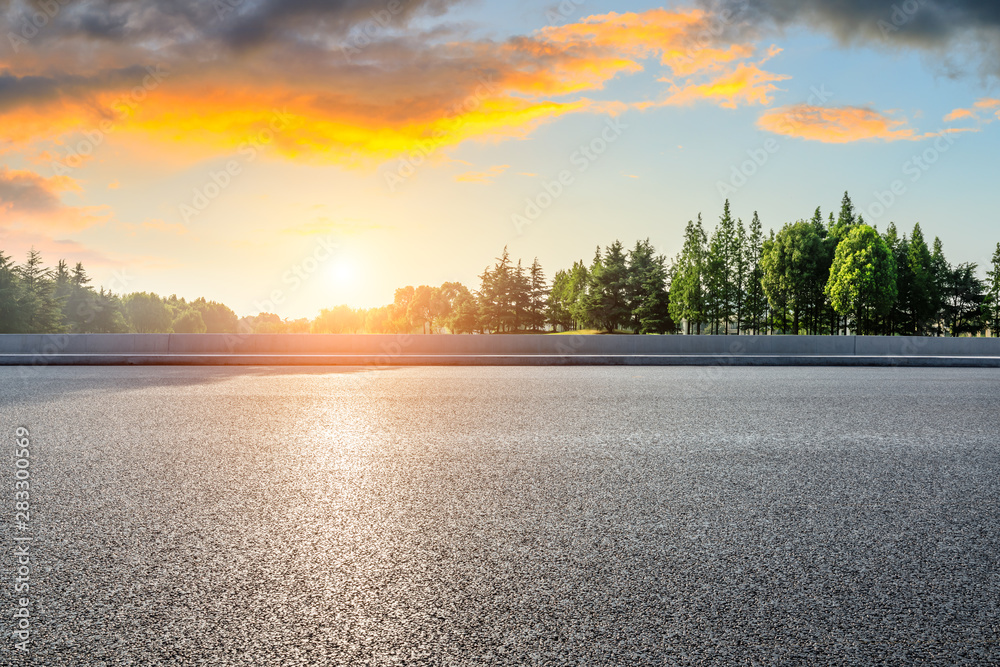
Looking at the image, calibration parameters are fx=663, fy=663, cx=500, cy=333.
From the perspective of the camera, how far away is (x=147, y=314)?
495 ft

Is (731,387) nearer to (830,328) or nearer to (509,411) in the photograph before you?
(509,411)

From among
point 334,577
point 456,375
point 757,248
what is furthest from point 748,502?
point 757,248

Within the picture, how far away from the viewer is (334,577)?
3.61m

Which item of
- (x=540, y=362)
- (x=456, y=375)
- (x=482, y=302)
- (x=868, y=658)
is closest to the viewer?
(x=868, y=658)

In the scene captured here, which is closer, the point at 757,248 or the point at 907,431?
the point at 907,431

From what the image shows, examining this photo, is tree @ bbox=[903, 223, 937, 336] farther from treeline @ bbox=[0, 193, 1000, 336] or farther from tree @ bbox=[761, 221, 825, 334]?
tree @ bbox=[761, 221, 825, 334]

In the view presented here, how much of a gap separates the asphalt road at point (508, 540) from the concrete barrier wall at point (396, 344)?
15.1m

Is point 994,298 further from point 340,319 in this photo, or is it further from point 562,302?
point 340,319

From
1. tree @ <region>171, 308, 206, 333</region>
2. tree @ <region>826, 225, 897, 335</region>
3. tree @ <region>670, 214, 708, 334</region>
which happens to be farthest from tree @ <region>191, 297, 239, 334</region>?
tree @ <region>826, 225, 897, 335</region>

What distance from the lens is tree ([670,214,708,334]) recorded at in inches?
2719

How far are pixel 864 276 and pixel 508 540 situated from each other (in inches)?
2913

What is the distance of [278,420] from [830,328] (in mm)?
83122

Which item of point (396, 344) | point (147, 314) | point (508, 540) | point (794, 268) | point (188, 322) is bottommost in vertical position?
point (508, 540)

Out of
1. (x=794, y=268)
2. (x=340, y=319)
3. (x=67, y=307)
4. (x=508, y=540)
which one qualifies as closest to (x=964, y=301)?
(x=794, y=268)
